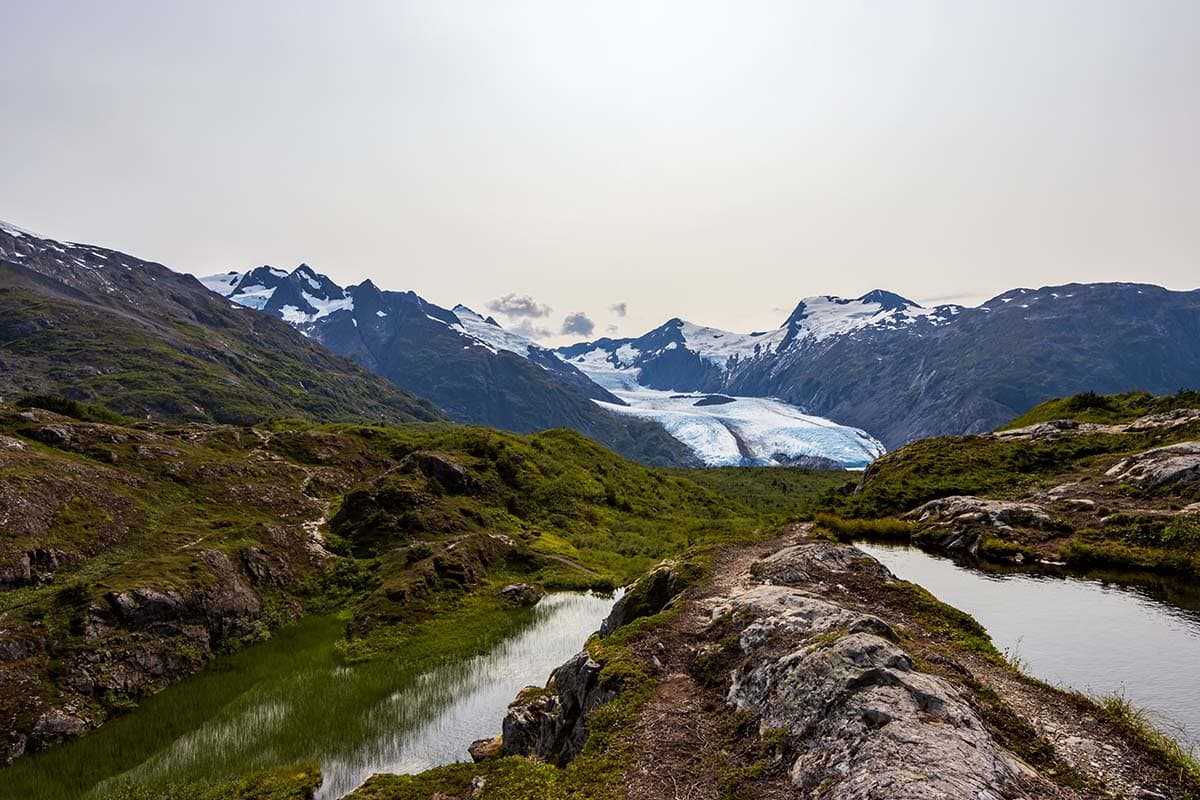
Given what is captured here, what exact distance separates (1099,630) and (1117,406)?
69.4m

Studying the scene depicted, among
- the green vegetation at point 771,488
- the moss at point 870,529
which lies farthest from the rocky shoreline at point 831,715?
the green vegetation at point 771,488

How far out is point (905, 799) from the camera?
41.6 ft

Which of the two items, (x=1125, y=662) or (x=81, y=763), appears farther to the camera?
(x=81, y=763)

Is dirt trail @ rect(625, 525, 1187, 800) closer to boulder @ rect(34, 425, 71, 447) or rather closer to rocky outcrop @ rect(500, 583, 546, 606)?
rocky outcrop @ rect(500, 583, 546, 606)

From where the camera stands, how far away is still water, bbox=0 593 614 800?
30.0 metres

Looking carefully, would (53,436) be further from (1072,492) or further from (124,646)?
(1072,492)

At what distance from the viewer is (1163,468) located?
41.0 metres

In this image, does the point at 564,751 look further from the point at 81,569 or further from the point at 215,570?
the point at 81,569

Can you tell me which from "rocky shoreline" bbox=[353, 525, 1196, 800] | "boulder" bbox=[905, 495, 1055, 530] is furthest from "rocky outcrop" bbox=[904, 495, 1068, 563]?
"rocky shoreline" bbox=[353, 525, 1196, 800]

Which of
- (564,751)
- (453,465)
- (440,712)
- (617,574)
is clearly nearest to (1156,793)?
(564,751)

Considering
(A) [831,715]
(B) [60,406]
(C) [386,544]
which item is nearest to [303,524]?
(C) [386,544]

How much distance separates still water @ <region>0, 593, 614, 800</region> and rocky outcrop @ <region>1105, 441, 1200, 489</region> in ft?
148

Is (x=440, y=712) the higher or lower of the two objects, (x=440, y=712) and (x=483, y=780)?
the lower

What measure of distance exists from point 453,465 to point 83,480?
1698 inches
